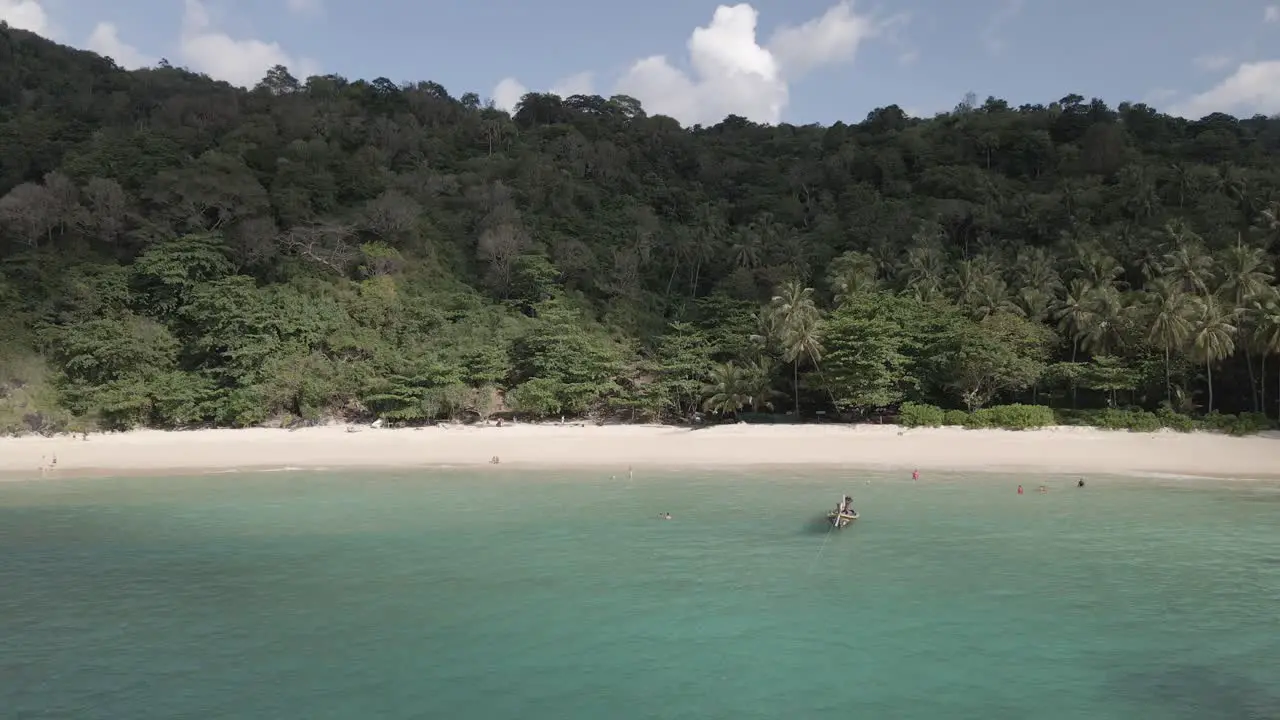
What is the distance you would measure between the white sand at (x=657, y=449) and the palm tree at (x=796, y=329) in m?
4.93

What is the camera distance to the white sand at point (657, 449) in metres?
39.1

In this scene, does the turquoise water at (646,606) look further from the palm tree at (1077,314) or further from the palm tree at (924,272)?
the palm tree at (924,272)

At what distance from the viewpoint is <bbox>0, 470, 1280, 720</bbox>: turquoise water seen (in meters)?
15.2

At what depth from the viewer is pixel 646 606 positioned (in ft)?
66.4

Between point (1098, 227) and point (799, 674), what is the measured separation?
70.2 meters

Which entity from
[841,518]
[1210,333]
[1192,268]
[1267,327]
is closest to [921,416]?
[1210,333]

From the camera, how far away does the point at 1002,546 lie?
25.4m

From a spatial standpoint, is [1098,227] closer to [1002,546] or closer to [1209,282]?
[1209,282]

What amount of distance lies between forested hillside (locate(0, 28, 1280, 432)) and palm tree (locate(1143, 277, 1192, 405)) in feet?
0.60

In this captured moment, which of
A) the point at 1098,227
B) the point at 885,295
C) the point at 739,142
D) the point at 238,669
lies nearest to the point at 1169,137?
the point at 1098,227

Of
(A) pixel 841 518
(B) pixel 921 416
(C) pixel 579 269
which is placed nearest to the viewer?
(A) pixel 841 518

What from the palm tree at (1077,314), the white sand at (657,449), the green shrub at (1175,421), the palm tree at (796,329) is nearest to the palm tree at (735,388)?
the white sand at (657,449)

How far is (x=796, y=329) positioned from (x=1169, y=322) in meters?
20.6

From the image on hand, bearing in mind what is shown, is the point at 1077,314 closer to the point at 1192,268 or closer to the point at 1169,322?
the point at 1169,322
